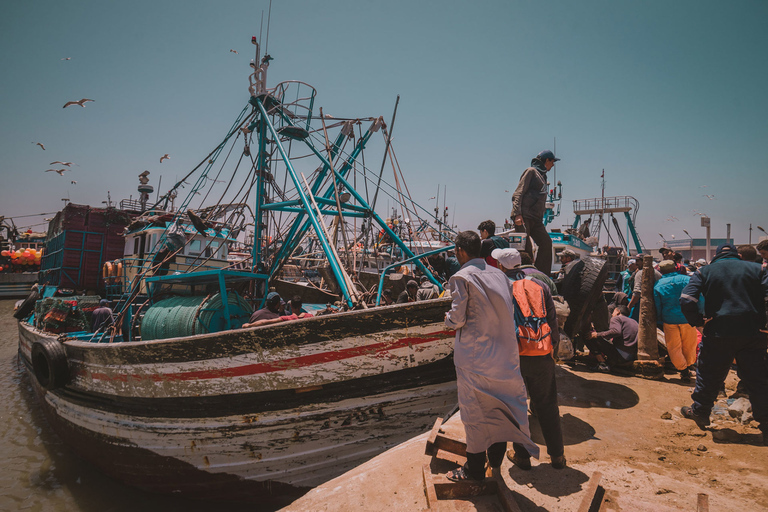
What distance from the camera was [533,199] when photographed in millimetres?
5137

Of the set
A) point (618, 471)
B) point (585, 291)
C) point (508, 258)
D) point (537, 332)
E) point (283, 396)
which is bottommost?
point (618, 471)

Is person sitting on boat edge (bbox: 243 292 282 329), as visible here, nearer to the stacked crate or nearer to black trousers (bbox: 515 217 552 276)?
black trousers (bbox: 515 217 552 276)

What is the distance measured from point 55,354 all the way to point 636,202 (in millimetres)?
27358

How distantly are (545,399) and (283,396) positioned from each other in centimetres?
270

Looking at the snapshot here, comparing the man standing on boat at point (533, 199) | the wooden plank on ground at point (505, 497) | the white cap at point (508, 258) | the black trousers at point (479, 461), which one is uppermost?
the man standing on boat at point (533, 199)

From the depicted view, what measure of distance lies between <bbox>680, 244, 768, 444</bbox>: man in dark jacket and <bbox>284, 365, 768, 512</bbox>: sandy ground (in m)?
0.34

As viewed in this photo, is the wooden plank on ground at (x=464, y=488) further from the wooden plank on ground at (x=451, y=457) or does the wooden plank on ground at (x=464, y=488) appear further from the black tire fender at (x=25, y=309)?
the black tire fender at (x=25, y=309)

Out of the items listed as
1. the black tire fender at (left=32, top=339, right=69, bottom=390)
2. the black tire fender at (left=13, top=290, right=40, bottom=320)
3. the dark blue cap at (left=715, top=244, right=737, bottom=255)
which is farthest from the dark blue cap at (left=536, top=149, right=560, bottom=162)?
the black tire fender at (left=13, top=290, right=40, bottom=320)

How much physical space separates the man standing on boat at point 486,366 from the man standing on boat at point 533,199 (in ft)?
9.14

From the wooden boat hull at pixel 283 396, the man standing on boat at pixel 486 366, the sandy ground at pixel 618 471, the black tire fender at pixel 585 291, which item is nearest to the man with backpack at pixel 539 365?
the sandy ground at pixel 618 471

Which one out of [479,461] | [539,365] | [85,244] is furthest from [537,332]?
[85,244]

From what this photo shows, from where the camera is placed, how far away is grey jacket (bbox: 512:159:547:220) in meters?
5.09

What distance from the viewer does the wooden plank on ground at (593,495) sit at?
231 cm

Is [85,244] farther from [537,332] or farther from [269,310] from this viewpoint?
[537,332]
